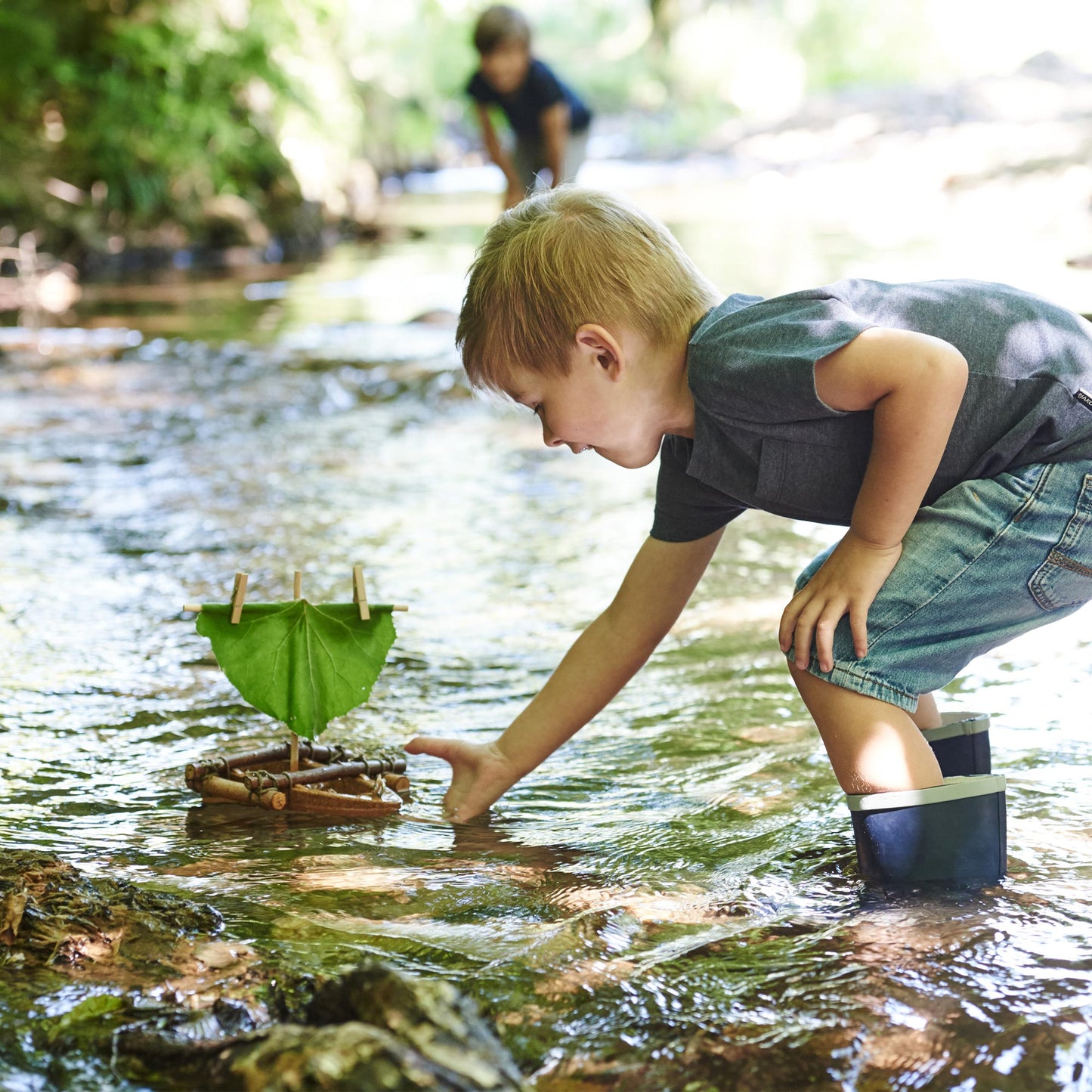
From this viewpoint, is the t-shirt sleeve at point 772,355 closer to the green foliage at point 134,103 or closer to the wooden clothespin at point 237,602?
the wooden clothespin at point 237,602

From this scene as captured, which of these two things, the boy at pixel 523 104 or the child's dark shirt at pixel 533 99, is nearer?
the boy at pixel 523 104

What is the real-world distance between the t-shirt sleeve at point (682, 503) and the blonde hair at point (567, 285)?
9.9 inches

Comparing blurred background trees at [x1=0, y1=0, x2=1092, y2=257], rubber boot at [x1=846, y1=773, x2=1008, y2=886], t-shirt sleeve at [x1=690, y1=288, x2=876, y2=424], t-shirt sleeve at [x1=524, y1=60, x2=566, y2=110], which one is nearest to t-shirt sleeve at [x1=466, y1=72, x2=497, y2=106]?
t-shirt sleeve at [x1=524, y1=60, x2=566, y2=110]

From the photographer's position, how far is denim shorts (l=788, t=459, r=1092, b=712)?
5.86 ft

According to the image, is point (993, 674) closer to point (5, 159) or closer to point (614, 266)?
point (614, 266)

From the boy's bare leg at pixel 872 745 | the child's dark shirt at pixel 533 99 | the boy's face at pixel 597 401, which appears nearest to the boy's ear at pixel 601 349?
the boy's face at pixel 597 401

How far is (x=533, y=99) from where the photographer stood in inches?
278

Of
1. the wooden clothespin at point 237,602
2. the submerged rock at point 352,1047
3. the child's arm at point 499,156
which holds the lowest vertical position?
the submerged rock at point 352,1047

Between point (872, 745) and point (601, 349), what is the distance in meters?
0.65

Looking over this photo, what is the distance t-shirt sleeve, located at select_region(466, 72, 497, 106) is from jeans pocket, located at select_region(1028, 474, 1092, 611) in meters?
5.97

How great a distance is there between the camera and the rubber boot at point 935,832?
1730 mm

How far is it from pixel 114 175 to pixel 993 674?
13552 mm

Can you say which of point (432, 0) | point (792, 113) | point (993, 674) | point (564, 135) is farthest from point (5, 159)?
point (792, 113)

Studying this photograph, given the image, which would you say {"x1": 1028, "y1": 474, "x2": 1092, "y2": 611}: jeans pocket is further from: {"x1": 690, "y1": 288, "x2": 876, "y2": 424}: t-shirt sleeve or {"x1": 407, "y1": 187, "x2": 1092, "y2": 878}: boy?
{"x1": 690, "y1": 288, "x2": 876, "y2": 424}: t-shirt sleeve
